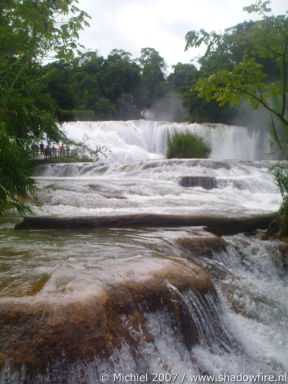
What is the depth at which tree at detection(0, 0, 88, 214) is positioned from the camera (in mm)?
2264

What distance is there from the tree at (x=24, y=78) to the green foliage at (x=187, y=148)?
1183 cm

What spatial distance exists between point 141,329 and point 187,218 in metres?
2.76

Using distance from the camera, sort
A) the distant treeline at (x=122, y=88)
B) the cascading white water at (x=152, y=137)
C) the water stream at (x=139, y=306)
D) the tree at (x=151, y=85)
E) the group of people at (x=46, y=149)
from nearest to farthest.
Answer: the water stream at (x=139, y=306), the group of people at (x=46, y=149), the cascading white water at (x=152, y=137), the distant treeline at (x=122, y=88), the tree at (x=151, y=85)

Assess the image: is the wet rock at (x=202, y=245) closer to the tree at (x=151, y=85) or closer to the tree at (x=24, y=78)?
the tree at (x=24, y=78)

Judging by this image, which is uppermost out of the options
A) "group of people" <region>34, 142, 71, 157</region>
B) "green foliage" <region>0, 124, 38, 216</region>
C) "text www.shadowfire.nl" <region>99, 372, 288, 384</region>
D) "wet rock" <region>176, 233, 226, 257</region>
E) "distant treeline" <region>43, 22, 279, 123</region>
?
"distant treeline" <region>43, 22, 279, 123</region>

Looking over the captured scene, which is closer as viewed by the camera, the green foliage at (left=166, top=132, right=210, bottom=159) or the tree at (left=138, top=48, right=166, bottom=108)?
the green foliage at (left=166, top=132, right=210, bottom=159)

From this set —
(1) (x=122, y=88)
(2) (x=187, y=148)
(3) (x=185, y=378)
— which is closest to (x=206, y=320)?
(3) (x=185, y=378)

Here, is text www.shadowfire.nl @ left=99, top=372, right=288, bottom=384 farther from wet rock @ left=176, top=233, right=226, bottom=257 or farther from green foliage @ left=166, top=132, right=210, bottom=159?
green foliage @ left=166, top=132, right=210, bottom=159

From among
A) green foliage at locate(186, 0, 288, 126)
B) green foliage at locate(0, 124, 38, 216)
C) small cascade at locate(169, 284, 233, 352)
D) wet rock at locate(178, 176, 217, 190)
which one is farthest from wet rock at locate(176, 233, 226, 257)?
wet rock at locate(178, 176, 217, 190)

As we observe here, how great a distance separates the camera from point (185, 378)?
186cm

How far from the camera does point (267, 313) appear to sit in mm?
2809

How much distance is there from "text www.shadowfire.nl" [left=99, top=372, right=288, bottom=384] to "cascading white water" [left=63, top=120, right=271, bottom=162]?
696 inches

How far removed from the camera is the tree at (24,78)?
2264 millimetres

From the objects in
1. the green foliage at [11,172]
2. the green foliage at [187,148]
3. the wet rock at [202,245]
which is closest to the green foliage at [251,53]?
the wet rock at [202,245]
